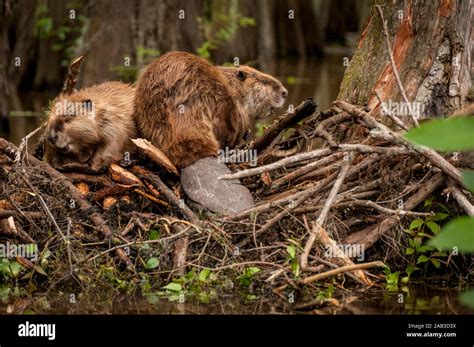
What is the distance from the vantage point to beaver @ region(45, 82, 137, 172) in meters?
5.41

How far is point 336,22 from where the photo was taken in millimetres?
30719

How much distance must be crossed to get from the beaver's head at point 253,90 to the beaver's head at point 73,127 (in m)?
1.05

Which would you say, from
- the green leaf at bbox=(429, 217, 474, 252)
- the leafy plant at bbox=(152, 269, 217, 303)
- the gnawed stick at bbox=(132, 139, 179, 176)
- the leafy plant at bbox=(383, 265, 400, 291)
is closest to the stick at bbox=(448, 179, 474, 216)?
the leafy plant at bbox=(383, 265, 400, 291)

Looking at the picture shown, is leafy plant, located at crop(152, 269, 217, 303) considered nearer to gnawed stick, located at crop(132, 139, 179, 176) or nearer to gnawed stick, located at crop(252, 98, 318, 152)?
gnawed stick, located at crop(132, 139, 179, 176)

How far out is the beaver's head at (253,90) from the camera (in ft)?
20.0

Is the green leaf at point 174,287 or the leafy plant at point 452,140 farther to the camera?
the green leaf at point 174,287

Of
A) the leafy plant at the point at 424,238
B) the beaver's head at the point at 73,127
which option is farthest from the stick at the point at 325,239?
the beaver's head at the point at 73,127

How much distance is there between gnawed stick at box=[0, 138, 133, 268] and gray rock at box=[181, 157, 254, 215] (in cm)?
55

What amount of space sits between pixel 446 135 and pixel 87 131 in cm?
427

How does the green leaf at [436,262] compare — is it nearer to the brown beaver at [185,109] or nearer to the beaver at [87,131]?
the brown beaver at [185,109]

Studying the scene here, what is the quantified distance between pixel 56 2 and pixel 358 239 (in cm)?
1471
